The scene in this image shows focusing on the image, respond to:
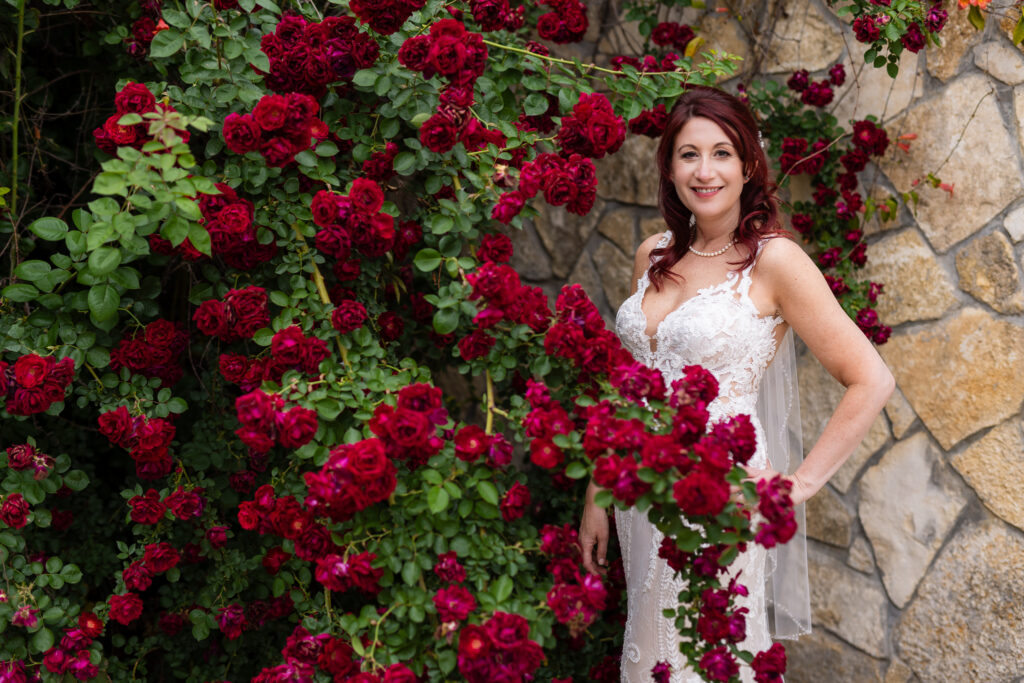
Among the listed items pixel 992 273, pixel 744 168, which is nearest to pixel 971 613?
pixel 992 273

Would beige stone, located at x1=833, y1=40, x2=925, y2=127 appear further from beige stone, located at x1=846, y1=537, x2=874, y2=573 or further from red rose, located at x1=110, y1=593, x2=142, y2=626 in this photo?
red rose, located at x1=110, y1=593, x2=142, y2=626

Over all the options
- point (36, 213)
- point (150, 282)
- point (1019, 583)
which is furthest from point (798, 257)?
point (36, 213)

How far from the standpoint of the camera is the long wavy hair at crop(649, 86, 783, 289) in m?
1.96

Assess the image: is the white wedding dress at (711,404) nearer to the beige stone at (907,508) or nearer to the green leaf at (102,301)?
the beige stone at (907,508)

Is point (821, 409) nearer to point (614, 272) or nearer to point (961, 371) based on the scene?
point (961, 371)

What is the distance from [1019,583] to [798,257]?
1.22 meters

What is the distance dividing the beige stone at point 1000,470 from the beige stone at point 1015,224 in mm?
521

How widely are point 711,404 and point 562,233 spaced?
1389 millimetres

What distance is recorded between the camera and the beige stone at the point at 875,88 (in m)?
2.41

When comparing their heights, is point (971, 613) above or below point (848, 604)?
above

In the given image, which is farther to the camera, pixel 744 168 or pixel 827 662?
pixel 827 662

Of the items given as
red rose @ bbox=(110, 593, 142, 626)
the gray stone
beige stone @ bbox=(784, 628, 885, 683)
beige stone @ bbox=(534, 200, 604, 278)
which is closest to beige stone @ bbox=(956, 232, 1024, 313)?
beige stone @ bbox=(784, 628, 885, 683)

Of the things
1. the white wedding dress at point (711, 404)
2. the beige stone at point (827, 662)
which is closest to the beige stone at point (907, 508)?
the beige stone at point (827, 662)

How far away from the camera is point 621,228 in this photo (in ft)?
9.94
